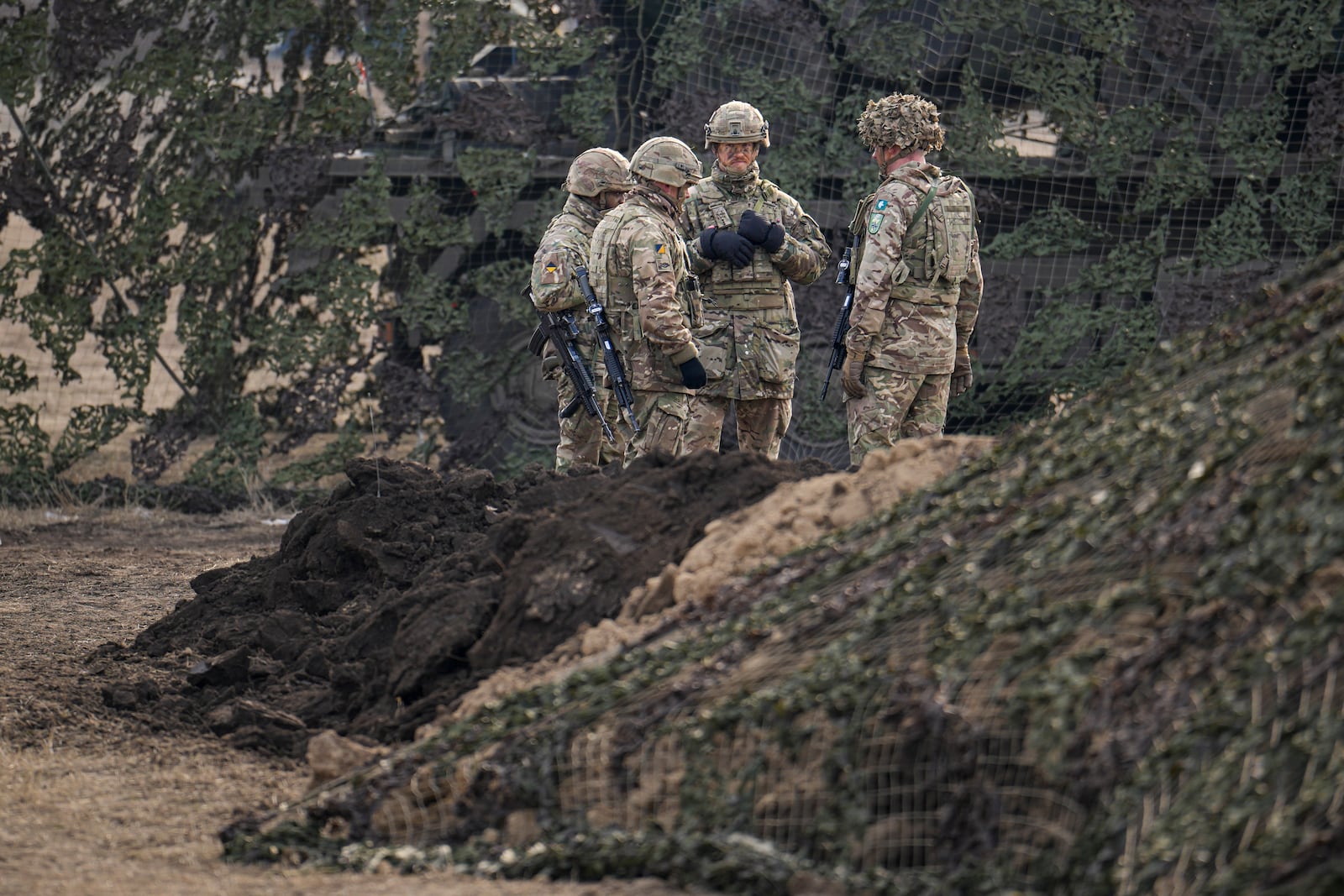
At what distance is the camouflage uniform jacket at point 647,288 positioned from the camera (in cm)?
634

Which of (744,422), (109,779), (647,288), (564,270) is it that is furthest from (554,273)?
(109,779)

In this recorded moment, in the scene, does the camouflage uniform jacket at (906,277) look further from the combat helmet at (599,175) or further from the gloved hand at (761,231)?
the combat helmet at (599,175)

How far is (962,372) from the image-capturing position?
7.25 metres

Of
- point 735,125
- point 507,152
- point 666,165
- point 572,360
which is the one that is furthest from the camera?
point 507,152

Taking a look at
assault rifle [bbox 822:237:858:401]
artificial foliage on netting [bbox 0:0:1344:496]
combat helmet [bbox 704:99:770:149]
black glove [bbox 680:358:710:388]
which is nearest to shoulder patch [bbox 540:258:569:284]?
black glove [bbox 680:358:710:388]

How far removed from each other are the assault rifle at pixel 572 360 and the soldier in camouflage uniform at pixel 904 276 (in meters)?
1.13

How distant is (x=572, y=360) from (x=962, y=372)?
6.08ft

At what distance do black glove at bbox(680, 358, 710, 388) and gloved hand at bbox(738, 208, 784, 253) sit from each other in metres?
0.66

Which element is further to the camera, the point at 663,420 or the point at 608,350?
the point at 663,420

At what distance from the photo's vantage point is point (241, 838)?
154 inches

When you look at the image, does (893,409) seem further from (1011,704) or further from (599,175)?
(1011,704)

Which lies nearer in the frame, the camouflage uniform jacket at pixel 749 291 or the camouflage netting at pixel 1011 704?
the camouflage netting at pixel 1011 704

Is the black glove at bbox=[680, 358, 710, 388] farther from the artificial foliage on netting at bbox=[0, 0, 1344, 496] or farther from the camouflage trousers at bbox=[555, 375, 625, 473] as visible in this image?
the artificial foliage on netting at bbox=[0, 0, 1344, 496]

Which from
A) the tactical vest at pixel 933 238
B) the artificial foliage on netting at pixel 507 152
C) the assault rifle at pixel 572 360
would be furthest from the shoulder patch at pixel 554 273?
the artificial foliage on netting at pixel 507 152
